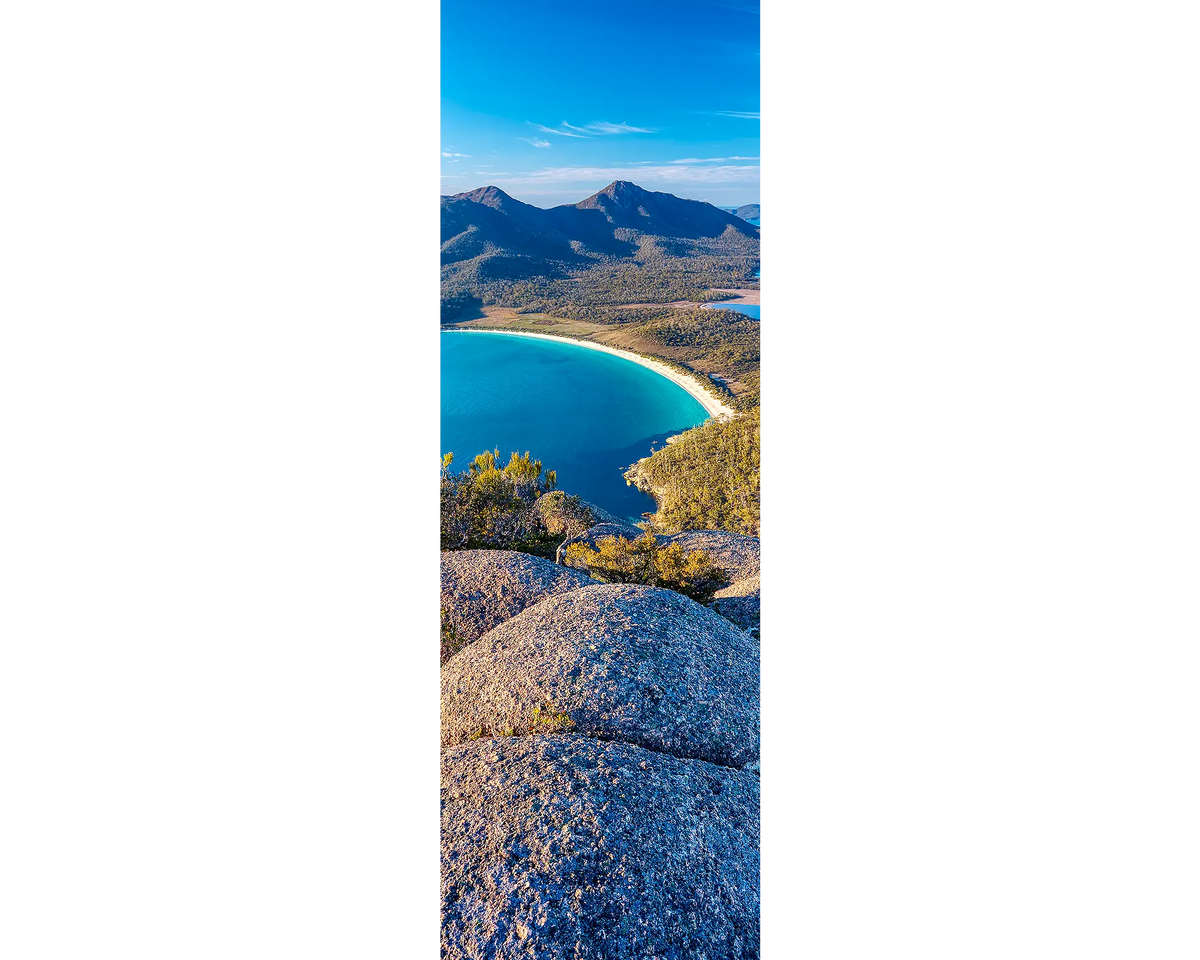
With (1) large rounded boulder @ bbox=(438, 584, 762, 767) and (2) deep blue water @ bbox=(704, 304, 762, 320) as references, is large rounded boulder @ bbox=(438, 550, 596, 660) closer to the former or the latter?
(1) large rounded boulder @ bbox=(438, 584, 762, 767)

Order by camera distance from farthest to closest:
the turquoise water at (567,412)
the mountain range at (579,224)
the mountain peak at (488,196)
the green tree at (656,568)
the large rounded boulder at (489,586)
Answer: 1. the mountain peak at (488,196)
2. the mountain range at (579,224)
3. the turquoise water at (567,412)
4. the green tree at (656,568)
5. the large rounded boulder at (489,586)

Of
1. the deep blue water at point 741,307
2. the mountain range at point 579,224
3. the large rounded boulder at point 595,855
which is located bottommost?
the large rounded boulder at point 595,855

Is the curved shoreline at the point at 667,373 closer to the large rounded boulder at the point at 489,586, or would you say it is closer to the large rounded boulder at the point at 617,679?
the large rounded boulder at the point at 489,586

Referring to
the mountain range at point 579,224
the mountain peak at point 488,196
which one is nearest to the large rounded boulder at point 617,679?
the mountain range at point 579,224

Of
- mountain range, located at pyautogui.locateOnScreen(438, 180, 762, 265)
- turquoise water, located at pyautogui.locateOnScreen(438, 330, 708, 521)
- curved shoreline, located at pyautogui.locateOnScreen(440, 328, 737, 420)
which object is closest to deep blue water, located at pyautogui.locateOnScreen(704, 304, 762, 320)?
curved shoreline, located at pyautogui.locateOnScreen(440, 328, 737, 420)

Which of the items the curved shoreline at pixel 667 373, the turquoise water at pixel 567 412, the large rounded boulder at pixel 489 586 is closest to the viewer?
the large rounded boulder at pixel 489 586

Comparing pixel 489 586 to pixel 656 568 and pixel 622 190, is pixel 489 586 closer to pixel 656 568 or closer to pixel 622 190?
pixel 656 568
